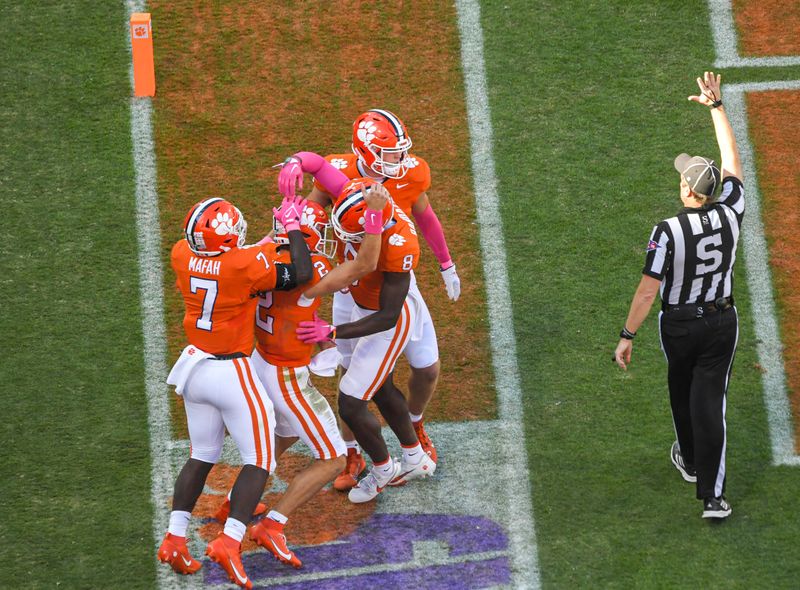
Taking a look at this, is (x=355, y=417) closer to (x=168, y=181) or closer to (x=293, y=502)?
(x=293, y=502)

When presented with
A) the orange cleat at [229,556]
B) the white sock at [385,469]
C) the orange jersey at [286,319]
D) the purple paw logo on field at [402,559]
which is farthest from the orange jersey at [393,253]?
the orange cleat at [229,556]

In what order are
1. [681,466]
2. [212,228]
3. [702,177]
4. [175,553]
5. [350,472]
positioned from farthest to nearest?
1. [350,472]
2. [681,466]
3. [175,553]
4. [702,177]
5. [212,228]

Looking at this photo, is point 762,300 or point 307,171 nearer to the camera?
point 307,171

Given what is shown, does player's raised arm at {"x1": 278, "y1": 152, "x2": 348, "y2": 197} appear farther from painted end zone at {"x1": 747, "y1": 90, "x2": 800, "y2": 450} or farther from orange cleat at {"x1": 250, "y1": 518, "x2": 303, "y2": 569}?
painted end zone at {"x1": 747, "y1": 90, "x2": 800, "y2": 450}

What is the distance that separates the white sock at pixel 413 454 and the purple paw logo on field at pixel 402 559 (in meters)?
0.33

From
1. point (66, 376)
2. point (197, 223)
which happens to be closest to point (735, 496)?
point (197, 223)

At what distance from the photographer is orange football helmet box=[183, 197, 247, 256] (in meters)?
6.50

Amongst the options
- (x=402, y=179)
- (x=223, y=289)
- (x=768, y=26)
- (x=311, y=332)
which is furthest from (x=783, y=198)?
(x=223, y=289)

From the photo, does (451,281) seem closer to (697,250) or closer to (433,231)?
(433,231)

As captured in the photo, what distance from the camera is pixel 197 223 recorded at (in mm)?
6496

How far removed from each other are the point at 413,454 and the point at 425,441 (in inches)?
10.3

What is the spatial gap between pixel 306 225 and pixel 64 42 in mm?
4043

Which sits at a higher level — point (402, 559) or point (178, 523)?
point (178, 523)

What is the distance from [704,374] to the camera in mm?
6820
